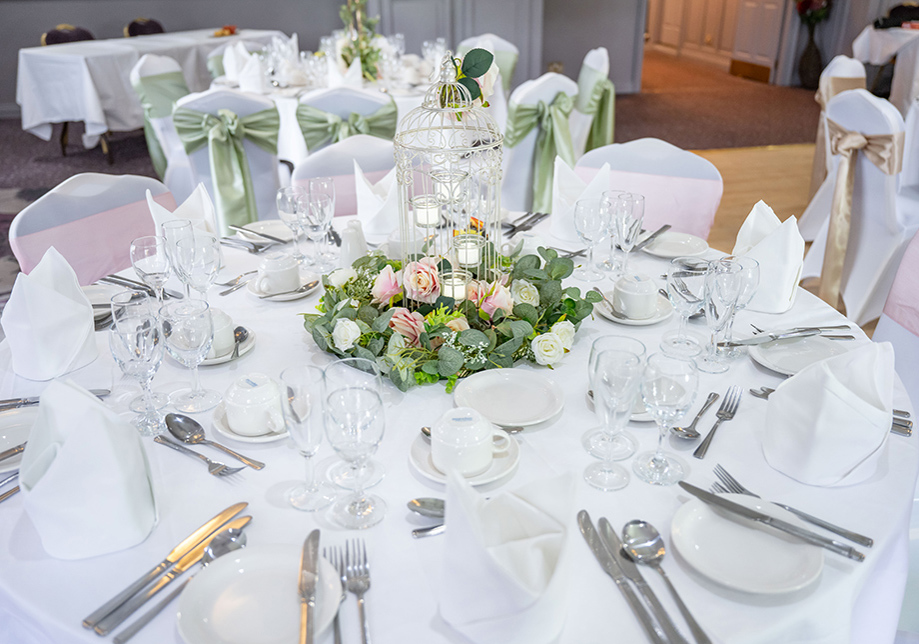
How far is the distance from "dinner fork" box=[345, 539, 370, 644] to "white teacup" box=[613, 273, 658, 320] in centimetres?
87

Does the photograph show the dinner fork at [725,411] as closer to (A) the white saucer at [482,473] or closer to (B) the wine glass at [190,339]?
(A) the white saucer at [482,473]

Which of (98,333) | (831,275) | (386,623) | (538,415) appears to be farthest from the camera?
(831,275)

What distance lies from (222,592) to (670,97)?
28.1 feet

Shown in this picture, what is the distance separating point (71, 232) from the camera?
2.09 meters

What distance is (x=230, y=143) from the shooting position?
3332mm

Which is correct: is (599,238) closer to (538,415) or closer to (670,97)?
(538,415)

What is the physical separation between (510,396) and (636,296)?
1.45 ft

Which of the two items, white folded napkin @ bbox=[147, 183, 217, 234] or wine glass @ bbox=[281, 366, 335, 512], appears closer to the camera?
wine glass @ bbox=[281, 366, 335, 512]

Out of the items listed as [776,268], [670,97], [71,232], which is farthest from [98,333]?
[670,97]

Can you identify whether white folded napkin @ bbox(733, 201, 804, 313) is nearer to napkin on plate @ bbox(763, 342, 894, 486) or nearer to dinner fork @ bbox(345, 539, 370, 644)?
napkin on plate @ bbox(763, 342, 894, 486)

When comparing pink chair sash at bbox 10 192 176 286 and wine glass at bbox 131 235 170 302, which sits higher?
wine glass at bbox 131 235 170 302

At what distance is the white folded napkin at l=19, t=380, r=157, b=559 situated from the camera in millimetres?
947

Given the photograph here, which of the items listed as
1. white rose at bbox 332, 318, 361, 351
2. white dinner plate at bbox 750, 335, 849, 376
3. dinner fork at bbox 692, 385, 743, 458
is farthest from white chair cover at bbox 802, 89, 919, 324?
white rose at bbox 332, 318, 361, 351

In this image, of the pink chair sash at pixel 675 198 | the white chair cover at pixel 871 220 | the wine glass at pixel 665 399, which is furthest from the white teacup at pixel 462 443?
the white chair cover at pixel 871 220
